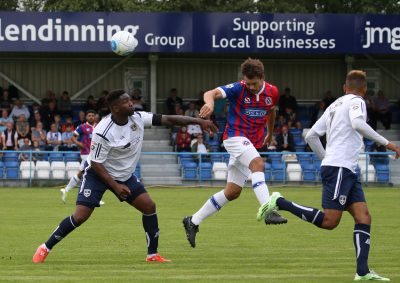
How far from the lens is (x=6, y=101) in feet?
109

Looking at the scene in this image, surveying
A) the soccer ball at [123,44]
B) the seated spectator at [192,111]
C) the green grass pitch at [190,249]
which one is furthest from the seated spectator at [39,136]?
the soccer ball at [123,44]

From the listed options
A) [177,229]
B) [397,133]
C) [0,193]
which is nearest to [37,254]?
[177,229]

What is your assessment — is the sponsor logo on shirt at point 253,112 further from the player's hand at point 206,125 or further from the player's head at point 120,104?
the player's head at point 120,104

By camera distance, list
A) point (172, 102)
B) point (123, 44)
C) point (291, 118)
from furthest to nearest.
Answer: point (172, 102)
point (291, 118)
point (123, 44)

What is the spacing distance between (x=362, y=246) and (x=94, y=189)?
317cm

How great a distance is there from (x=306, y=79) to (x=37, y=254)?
90.7 feet

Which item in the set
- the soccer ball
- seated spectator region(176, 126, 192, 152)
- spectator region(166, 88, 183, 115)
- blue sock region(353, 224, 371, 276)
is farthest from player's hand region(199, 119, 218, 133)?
spectator region(166, 88, 183, 115)

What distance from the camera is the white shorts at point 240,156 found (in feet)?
39.7

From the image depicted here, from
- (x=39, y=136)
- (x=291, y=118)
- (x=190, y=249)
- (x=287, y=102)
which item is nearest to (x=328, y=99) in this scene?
(x=287, y=102)

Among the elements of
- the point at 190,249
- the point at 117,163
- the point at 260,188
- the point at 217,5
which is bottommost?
the point at 190,249

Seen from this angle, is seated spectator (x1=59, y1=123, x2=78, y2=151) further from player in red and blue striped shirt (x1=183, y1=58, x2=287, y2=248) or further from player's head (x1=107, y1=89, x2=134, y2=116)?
player's head (x1=107, y1=89, x2=134, y2=116)

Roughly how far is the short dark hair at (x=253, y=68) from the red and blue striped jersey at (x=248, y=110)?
273mm

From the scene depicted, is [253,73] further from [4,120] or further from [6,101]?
[6,101]

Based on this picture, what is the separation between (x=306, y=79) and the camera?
3812cm
